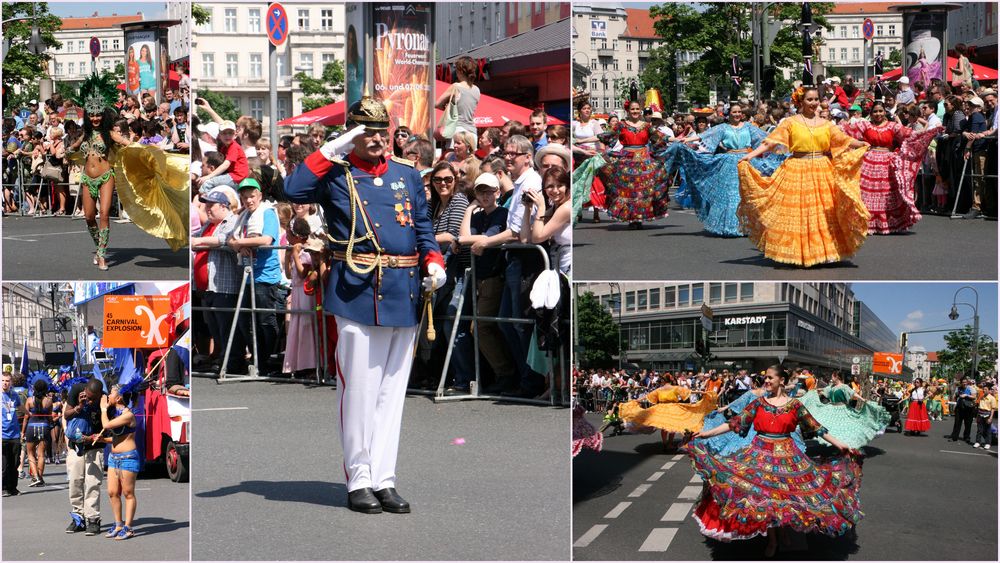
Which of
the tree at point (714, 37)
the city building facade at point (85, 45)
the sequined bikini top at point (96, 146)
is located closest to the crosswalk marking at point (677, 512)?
the tree at point (714, 37)

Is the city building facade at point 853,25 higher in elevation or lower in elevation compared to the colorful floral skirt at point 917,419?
higher

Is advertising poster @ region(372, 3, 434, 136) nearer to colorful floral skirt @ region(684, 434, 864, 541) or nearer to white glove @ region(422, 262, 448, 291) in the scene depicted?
white glove @ region(422, 262, 448, 291)

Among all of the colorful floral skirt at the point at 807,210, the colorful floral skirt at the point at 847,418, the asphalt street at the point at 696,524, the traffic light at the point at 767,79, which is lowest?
the asphalt street at the point at 696,524

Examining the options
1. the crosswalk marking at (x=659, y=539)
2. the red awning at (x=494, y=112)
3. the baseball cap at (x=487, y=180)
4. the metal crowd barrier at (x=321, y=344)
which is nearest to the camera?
the crosswalk marking at (x=659, y=539)

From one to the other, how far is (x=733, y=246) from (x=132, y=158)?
5.37 m

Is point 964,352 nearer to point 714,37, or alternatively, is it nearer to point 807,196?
point 714,37

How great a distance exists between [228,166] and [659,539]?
5.21 m

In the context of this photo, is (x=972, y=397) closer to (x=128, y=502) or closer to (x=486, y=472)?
(x=486, y=472)

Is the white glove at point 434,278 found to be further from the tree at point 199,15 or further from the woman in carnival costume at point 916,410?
the woman in carnival costume at point 916,410

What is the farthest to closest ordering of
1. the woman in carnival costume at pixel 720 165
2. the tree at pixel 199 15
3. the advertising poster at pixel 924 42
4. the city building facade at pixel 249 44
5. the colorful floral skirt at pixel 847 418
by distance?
1. the woman in carnival costume at pixel 720 165
2. the advertising poster at pixel 924 42
3. the city building facade at pixel 249 44
4. the colorful floral skirt at pixel 847 418
5. the tree at pixel 199 15

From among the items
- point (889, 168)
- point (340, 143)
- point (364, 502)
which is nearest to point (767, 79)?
point (889, 168)

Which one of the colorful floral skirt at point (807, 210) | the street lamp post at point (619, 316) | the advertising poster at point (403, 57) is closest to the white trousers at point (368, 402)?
the street lamp post at point (619, 316)

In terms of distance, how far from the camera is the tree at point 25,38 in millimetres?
6809

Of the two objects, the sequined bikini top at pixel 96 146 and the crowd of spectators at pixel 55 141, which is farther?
the sequined bikini top at pixel 96 146
